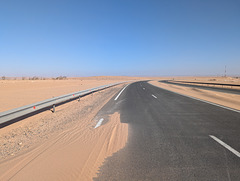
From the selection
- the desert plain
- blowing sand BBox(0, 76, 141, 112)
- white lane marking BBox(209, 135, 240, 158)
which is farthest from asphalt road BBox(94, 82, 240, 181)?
blowing sand BBox(0, 76, 141, 112)

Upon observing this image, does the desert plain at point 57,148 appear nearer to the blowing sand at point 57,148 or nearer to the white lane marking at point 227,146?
the blowing sand at point 57,148

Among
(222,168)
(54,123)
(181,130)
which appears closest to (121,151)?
(222,168)

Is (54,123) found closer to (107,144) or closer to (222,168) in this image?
(107,144)

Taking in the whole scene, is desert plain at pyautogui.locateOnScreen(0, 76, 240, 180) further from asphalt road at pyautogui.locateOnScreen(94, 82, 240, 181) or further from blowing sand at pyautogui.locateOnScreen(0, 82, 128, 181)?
asphalt road at pyautogui.locateOnScreen(94, 82, 240, 181)

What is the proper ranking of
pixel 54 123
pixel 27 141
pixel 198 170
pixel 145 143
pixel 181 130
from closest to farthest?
1. pixel 198 170
2. pixel 145 143
3. pixel 27 141
4. pixel 181 130
5. pixel 54 123

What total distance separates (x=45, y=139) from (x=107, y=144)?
211 cm

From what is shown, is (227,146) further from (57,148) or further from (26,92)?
(26,92)

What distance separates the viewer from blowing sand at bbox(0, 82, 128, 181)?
2736 millimetres

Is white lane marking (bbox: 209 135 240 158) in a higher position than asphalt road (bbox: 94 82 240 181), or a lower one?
higher

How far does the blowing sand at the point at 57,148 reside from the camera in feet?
8.98

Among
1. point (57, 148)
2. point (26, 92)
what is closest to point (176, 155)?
point (57, 148)

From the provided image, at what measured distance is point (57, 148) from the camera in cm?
367

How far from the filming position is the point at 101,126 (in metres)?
5.32

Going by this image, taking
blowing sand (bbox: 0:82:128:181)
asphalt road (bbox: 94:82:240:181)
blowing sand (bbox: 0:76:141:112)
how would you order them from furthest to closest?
1. blowing sand (bbox: 0:76:141:112)
2. blowing sand (bbox: 0:82:128:181)
3. asphalt road (bbox: 94:82:240:181)
